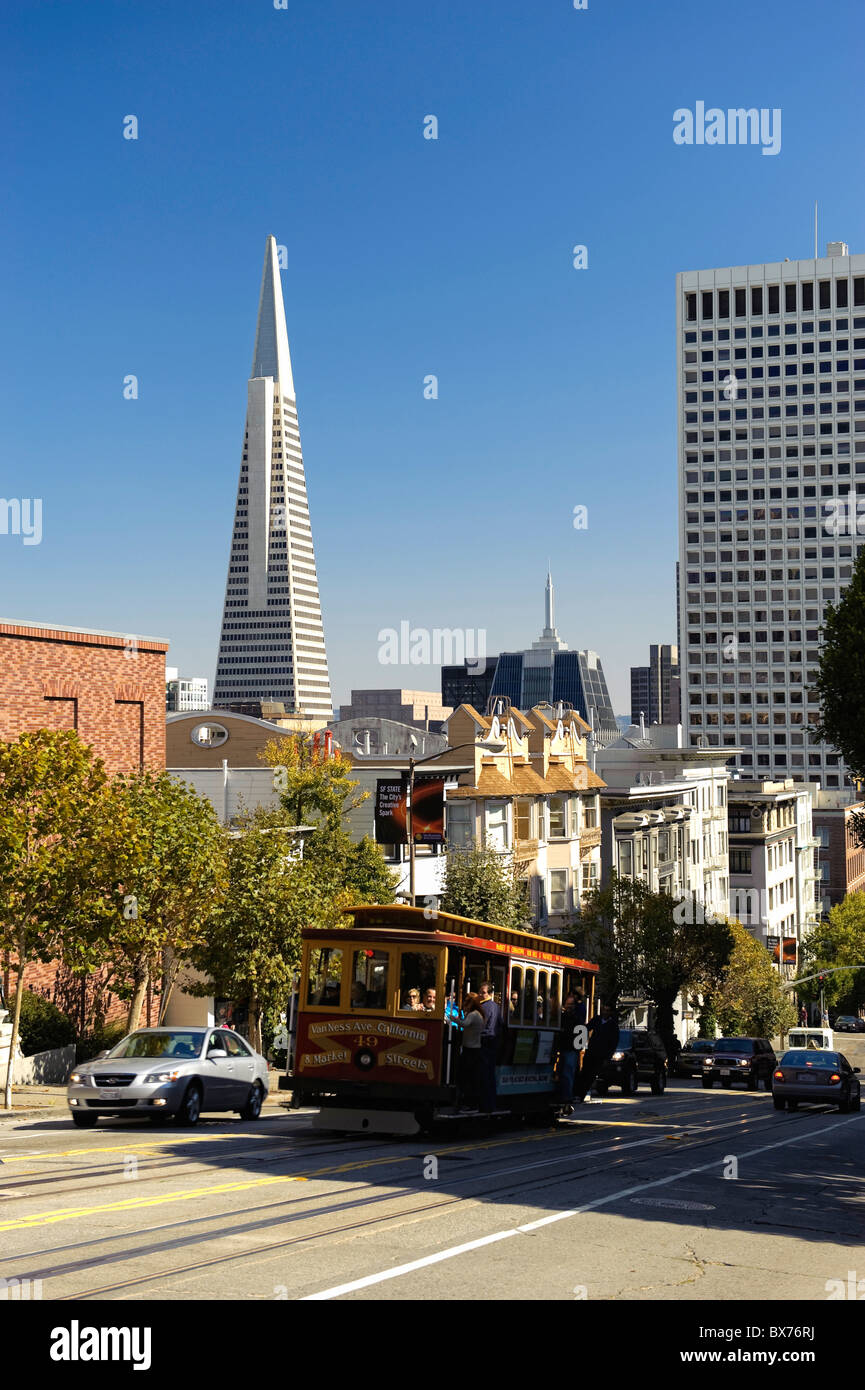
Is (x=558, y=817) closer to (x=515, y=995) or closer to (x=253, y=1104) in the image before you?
(x=253, y=1104)

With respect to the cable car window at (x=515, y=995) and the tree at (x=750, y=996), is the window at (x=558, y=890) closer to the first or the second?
the tree at (x=750, y=996)

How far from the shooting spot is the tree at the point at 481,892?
50.5 metres

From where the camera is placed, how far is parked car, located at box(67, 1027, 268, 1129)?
21.0 meters

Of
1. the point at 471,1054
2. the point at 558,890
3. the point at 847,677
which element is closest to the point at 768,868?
the point at 558,890

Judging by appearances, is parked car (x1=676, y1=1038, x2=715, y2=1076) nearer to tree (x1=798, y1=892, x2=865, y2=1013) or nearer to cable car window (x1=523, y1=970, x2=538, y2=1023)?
cable car window (x1=523, y1=970, x2=538, y2=1023)

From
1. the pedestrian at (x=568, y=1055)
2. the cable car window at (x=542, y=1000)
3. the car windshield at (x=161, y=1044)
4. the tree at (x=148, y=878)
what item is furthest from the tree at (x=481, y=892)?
the car windshield at (x=161, y=1044)

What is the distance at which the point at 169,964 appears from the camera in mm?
35531

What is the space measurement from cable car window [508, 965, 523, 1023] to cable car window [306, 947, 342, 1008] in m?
3.04

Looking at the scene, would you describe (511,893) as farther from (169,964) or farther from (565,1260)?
(565,1260)

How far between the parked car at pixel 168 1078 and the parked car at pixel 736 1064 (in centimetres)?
2505

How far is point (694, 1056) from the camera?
4781cm

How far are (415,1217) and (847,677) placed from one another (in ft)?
68.2

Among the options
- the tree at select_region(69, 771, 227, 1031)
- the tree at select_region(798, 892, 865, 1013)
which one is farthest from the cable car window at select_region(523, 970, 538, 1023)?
the tree at select_region(798, 892, 865, 1013)

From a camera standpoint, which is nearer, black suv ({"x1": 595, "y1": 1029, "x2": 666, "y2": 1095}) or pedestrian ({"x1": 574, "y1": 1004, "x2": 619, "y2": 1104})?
pedestrian ({"x1": 574, "y1": 1004, "x2": 619, "y2": 1104})
